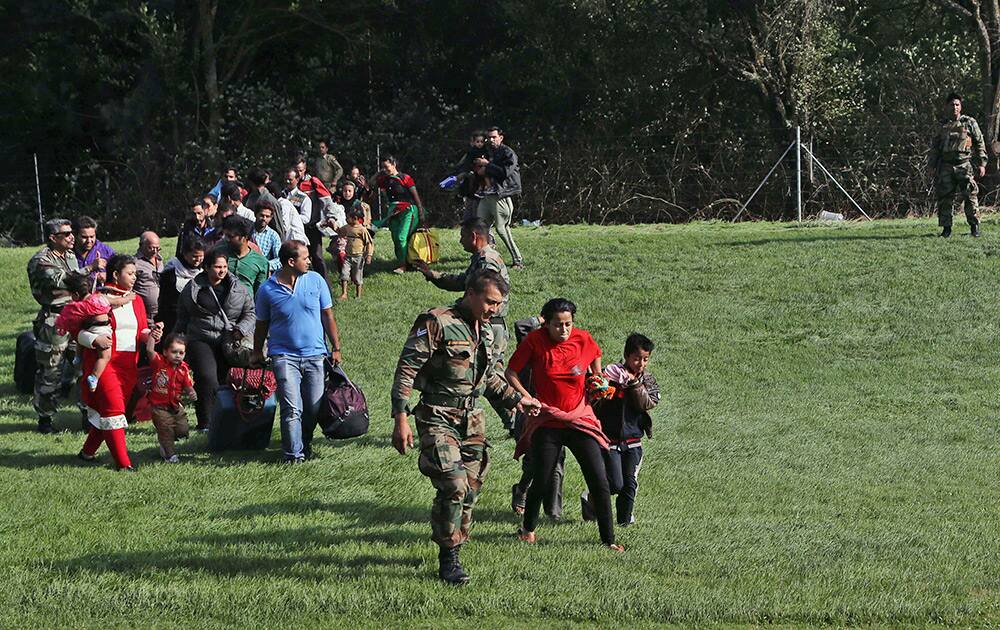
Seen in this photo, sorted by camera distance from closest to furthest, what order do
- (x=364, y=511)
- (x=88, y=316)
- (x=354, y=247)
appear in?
1. (x=364, y=511)
2. (x=88, y=316)
3. (x=354, y=247)

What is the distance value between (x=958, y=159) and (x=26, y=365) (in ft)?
41.7

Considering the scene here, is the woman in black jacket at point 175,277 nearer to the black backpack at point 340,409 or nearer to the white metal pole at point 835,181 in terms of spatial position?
the black backpack at point 340,409

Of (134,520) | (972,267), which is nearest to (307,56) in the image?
(972,267)

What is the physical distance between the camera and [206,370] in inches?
433

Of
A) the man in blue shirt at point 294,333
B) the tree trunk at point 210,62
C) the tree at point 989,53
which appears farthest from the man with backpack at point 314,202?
the tree at point 989,53

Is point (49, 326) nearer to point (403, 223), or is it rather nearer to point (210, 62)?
point (403, 223)

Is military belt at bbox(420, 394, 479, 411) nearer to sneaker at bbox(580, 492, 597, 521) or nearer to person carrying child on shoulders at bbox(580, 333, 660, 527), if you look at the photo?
person carrying child on shoulders at bbox(580, 333, 660, 527)

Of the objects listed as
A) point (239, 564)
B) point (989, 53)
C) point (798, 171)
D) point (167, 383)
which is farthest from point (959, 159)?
point (239, 564)

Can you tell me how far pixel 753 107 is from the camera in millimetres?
27859

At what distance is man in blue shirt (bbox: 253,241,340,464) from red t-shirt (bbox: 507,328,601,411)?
92.6 inches

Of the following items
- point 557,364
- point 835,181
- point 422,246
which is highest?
point 835,181

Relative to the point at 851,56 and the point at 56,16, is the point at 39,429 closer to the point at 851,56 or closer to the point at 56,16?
the point at 56,16

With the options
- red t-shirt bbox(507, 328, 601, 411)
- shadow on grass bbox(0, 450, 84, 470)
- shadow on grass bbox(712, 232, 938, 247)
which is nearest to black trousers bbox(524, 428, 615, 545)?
red t-shirt bbox(507, 328, 601, 411)

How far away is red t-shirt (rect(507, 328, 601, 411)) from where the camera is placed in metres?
7.78
